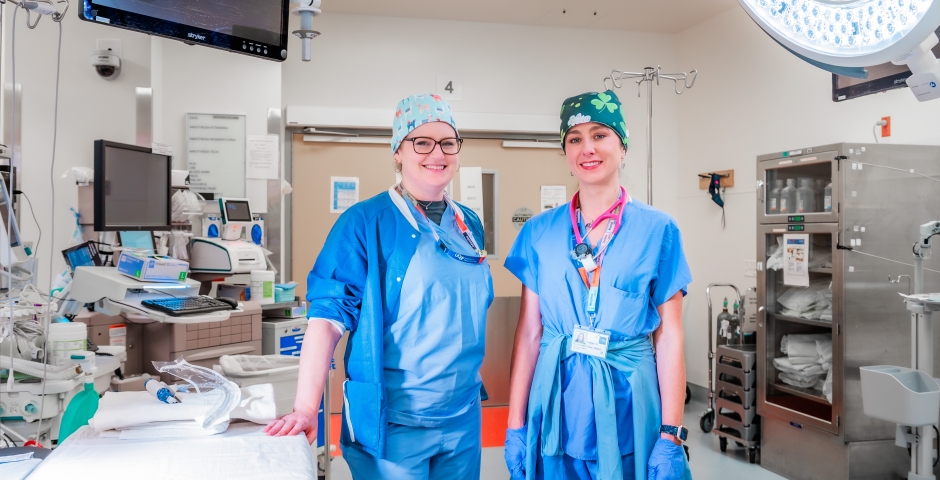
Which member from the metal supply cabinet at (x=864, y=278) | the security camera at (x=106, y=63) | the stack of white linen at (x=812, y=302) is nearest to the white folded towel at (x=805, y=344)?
the stack of white linen at (x=812, y=302)

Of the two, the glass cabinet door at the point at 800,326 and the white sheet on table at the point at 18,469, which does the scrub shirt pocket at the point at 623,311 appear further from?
the glass cabinet door at the point at 800,326

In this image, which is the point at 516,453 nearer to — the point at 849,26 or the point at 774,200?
the point at 849,26

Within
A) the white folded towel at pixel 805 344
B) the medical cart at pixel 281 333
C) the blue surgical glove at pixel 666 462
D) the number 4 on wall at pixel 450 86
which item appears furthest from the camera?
the number 4 on wall at pixel 450 86

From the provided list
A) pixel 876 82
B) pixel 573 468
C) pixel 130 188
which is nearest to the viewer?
pixel 876 82

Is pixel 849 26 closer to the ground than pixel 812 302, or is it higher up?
higher up

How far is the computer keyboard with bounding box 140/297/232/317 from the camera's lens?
2.23 m

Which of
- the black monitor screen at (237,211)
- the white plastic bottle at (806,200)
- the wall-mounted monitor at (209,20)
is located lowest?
the black monitor screen at (237,211)

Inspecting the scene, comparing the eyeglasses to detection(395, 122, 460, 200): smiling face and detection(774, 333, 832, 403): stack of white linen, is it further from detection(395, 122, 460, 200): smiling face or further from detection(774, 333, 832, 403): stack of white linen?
detection(774, 333, 832, 403): stack of white linen

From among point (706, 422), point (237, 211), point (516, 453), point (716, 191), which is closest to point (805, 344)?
point (706, 422)

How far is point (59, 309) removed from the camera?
2.38 meters

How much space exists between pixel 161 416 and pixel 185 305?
43.9 inches

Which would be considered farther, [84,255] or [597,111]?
[84,255]

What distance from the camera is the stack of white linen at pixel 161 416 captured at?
127 centimetres

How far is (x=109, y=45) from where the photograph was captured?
13.2 ft
